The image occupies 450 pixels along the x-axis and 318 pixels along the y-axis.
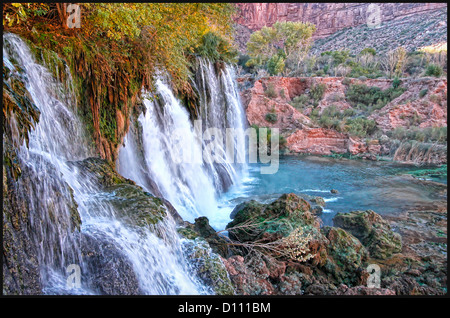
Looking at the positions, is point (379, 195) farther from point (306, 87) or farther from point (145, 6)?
point (306, 87)

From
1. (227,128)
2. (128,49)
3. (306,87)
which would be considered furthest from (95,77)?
(306,87)

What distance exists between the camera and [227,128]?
43.6 feet

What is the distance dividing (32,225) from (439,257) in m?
6.39

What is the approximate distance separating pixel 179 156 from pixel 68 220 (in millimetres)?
5253

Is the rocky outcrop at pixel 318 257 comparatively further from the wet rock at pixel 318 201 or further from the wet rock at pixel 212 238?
the wet rock at pixel 318 201

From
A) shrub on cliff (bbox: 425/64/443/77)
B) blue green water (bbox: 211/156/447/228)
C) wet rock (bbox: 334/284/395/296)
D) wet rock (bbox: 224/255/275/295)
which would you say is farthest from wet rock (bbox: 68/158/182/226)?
shrub on cliff (bbox: 425/64/443/77)

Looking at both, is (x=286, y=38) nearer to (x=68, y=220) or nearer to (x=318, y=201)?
(x=318, y=201)

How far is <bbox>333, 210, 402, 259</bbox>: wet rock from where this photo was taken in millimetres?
5504

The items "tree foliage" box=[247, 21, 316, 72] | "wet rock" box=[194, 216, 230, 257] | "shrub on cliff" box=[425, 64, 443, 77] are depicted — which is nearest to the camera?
"wet rock" box=[194, 216, 230, 257]

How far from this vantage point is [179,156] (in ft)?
26.9

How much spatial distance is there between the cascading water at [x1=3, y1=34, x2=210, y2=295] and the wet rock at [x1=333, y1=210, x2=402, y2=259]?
12.1 ft

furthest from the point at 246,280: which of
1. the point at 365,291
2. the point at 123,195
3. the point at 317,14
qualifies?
the point at 317,14

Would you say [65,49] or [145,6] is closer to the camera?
[65,49]

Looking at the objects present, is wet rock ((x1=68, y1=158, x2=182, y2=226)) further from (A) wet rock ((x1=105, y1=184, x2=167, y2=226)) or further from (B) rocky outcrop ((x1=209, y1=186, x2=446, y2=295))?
(B) rocky outcrop ((x1=209, y1=186, x2=446, y2=295))
